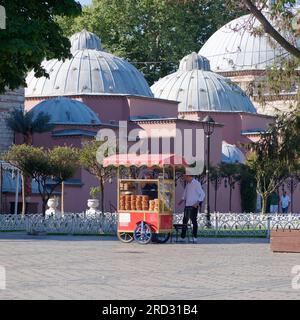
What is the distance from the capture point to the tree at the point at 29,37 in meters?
18.5

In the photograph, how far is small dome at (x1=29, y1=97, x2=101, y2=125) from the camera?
4469 cm

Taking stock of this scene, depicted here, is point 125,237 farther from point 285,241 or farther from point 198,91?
point 198,91

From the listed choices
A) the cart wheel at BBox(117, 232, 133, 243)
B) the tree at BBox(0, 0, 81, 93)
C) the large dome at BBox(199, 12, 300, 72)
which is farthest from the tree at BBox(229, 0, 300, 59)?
the large dome at BBox(199, 12, 300, 72)

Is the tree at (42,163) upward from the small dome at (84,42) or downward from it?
downward

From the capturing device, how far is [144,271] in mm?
12789

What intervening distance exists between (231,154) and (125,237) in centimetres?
3276

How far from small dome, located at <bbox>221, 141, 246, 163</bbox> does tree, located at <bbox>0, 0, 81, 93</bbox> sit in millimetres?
30697

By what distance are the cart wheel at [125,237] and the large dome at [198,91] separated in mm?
35897

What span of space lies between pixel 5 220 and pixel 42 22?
27.1ft

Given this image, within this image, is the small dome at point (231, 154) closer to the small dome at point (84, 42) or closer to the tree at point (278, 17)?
the small dome at point (84, 42)

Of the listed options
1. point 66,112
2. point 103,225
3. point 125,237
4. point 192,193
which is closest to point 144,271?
point 125,237

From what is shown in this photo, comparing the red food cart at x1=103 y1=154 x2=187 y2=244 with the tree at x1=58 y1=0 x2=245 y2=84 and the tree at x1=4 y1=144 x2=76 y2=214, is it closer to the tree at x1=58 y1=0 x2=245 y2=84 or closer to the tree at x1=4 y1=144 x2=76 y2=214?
the tree at x1=4 y1=144 x2=76 y2=214

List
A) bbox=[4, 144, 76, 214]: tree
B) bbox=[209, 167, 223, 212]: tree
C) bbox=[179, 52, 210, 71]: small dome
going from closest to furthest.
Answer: bbox=[4, 144, 76, 214]: tree → bbox=[209, 167, 223, 212]: tree → bbox=[179, 52, 210, 71]: small dome

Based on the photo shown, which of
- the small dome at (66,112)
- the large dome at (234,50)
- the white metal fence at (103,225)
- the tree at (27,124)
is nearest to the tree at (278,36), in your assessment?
the white metal fence at (103,225)
